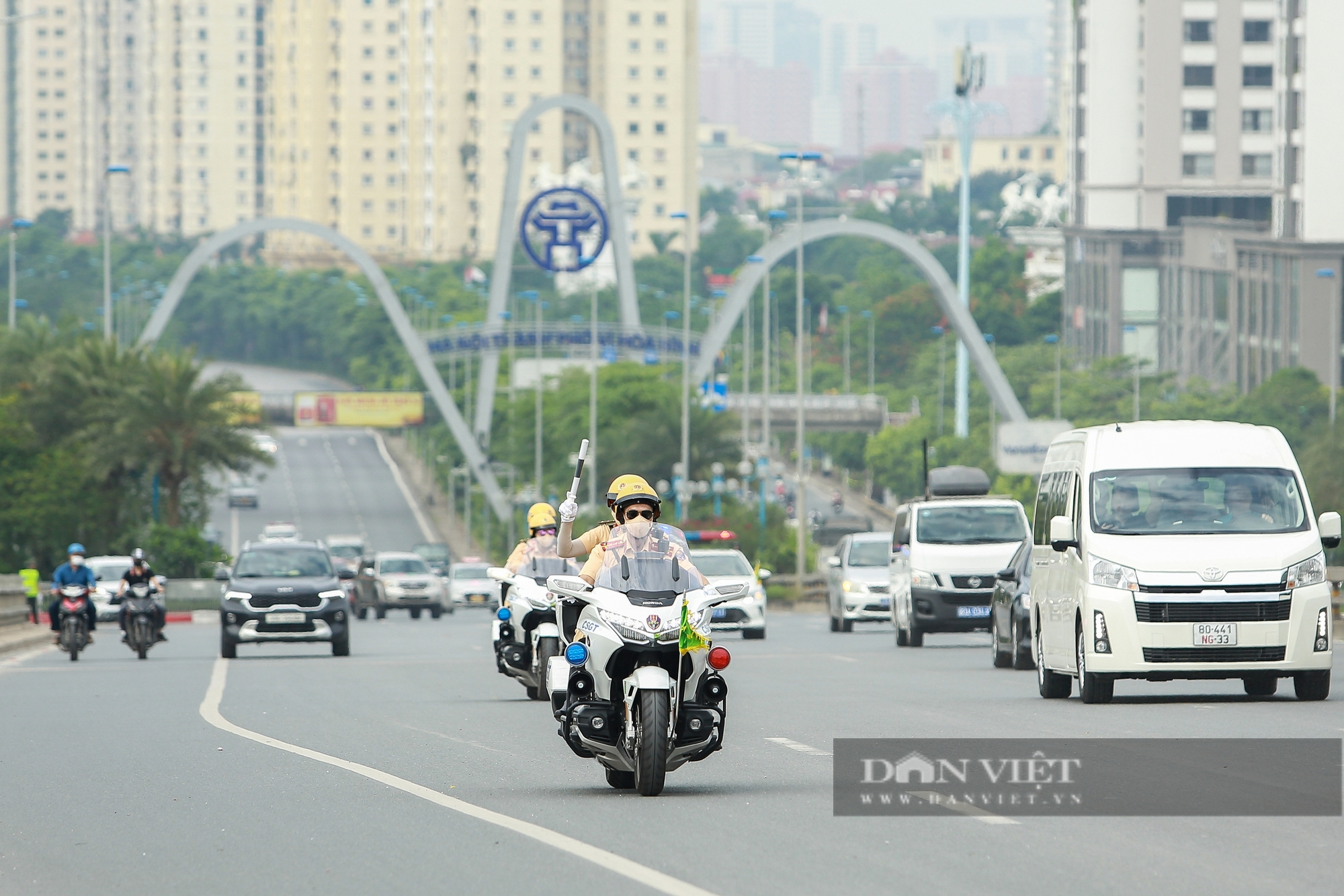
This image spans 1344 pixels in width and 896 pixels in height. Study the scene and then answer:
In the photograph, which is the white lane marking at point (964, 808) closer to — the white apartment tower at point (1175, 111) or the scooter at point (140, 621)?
the scooter at point (140, 621)

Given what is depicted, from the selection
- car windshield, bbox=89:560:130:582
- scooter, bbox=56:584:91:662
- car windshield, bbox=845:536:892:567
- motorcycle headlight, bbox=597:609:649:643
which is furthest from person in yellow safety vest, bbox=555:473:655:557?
car windshield, bbox=89:560:130:582

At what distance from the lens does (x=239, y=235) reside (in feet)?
293

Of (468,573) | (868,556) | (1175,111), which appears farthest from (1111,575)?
(1175,111)

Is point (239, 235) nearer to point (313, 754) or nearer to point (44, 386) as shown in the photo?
point (44, 386)

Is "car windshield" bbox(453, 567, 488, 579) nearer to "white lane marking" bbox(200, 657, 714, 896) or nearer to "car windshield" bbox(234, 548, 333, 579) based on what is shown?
Answer: "car windshield" bbox(234, 548, 333, 579)

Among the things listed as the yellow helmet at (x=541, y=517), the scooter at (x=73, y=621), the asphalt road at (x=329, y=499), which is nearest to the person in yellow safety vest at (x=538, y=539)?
the yellow helmet at (x=541, y=517)

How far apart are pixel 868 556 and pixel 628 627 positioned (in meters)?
24.9

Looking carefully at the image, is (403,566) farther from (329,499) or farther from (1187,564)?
(329,499)

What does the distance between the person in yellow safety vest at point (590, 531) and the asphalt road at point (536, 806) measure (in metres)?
1.25

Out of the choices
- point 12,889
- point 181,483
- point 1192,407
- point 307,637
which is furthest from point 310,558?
point 1192,407

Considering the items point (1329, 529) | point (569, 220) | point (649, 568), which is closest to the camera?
point (649, 568)

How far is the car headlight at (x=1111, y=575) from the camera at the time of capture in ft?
55.4

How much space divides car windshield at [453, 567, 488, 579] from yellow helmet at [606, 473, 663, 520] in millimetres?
49287

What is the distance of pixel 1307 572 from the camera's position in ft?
55.5
